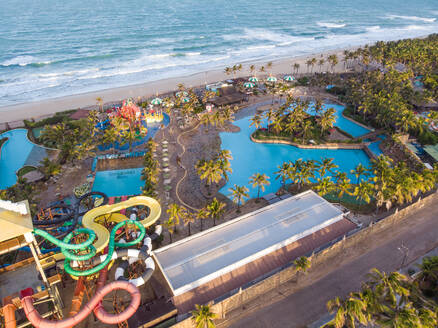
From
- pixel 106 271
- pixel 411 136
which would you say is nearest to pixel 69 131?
pixel 106 271

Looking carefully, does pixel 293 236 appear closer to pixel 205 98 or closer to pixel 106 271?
pixel 106 271

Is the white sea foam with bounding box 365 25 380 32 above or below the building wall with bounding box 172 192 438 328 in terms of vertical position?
above

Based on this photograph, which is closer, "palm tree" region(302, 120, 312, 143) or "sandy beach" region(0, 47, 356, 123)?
"palm tree" region(302, 120, 312, 143)

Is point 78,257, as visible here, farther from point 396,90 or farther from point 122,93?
point 396,90

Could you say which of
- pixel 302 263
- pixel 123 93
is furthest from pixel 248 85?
pixel 302 263

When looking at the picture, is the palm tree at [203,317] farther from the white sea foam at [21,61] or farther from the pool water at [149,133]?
the white sea foam at [21,61]

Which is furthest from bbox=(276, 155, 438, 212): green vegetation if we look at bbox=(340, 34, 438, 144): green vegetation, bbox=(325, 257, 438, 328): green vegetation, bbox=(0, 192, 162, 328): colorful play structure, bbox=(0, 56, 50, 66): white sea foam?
bbox=(0, 56, 50, 66): white sea foam

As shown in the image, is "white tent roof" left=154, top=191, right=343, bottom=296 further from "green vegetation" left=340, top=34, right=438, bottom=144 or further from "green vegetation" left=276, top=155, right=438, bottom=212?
"green vegetation" left=340, top=34, right=438, bottom=144
